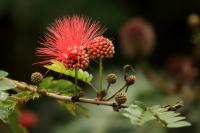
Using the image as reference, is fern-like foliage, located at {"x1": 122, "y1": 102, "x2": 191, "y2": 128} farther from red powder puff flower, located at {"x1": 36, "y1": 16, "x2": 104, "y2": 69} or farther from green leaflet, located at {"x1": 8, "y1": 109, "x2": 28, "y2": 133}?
green leaflet, located at {"x1": 8, "y1": 109, "x2": 28, "y2": 133}

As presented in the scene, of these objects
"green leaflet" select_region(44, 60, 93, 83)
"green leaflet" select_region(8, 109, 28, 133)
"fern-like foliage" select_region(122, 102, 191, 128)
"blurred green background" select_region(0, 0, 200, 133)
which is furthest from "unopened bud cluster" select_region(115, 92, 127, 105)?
"blurred green background" select_region(0, 0, 200, 133)

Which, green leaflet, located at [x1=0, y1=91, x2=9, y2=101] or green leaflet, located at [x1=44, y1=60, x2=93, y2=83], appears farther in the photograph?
green leaflet, located at [x1=44, y1=60, x2=93, y2=83]

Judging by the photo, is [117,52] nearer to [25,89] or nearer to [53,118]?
[53,118]

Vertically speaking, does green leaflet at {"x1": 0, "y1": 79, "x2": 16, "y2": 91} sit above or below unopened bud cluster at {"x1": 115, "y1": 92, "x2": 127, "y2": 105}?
above

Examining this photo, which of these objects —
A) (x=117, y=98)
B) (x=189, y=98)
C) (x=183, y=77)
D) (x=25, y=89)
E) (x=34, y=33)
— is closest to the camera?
(x=117, y=98)

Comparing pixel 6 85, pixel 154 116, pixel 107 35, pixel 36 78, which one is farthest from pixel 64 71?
pixel 107 35

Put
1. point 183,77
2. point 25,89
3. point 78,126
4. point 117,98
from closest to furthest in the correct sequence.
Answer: point 117,98
point 25,89
point 183,77
point 78,126

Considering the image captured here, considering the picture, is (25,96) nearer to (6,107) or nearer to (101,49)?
(6,107)

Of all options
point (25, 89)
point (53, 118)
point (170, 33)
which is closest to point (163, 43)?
point (170, 33)
